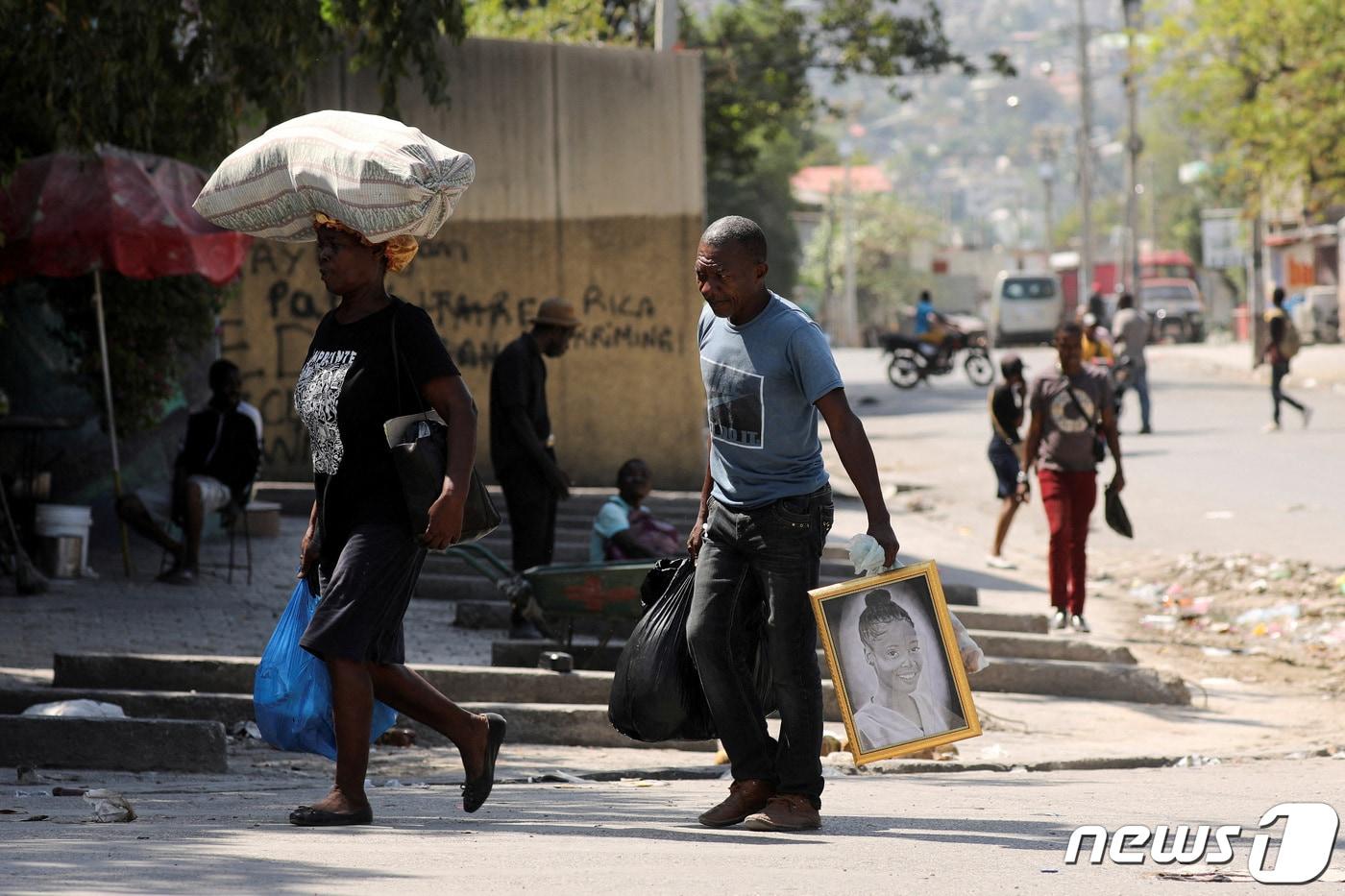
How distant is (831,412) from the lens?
539cm

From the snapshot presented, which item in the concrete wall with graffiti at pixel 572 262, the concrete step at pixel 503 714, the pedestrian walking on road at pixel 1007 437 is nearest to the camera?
the concrete step at pixel 503 714

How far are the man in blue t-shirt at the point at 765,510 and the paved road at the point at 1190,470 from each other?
29.1 feet

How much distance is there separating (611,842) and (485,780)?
0.53 metres

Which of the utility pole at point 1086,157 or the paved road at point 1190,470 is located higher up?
the utility pole at point 1086,157

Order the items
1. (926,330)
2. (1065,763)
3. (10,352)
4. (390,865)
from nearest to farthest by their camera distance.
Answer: (390,865)
(1065,763)
(10,352)
(926,330)

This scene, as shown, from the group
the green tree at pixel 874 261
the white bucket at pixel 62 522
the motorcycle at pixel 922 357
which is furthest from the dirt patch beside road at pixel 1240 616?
the green tree at pixel 874 261

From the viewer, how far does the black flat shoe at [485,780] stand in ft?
18.2

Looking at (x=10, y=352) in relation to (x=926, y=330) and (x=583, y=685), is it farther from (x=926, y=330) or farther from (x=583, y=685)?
(x=926, y=330)

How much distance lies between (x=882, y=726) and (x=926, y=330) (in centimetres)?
3161

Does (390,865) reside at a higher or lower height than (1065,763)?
higher

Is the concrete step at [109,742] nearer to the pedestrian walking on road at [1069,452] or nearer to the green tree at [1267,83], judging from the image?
the pedestrian walking on road at [1069,452]

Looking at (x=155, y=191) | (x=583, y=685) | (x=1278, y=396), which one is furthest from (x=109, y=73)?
(x=1278, y=396)

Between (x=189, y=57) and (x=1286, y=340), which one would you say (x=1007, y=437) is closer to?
(x=189, y=57)

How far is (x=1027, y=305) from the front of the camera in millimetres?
52438
